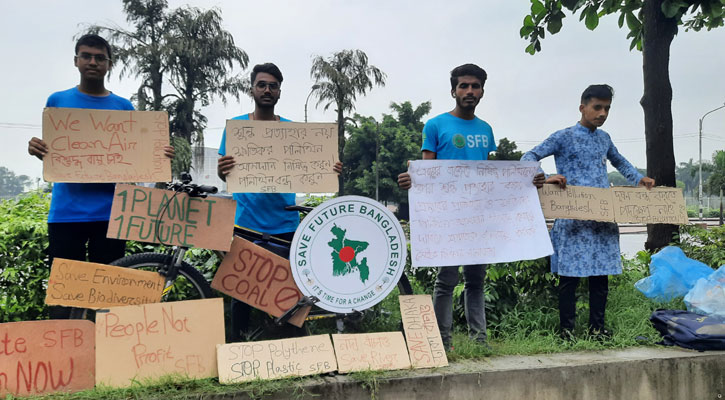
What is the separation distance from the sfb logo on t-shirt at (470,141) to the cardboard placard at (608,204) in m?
0.56

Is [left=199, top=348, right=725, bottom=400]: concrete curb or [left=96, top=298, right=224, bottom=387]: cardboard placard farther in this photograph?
[left=199, top=348, right=725, bottom=400]: concrete curb

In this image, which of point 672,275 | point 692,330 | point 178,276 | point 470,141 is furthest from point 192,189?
point 672,275

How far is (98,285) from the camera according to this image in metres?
2.77

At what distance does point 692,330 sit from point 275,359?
2.78 m

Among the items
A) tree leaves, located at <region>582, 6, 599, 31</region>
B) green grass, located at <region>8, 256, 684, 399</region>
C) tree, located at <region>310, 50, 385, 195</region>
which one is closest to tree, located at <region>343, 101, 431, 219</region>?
tree, located at <region>310, 50, 385, 195</region>

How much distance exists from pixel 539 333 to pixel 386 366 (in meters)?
1.56

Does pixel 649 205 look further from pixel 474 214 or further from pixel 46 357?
pixel 46 357

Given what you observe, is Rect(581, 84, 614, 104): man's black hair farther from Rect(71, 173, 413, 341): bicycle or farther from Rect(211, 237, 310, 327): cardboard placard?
Rect(211, 237, 310, 327): cardboard placard

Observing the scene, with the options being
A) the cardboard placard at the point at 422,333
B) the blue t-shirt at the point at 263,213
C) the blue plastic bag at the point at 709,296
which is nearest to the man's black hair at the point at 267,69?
the blue t-shirt at the point at 263,213

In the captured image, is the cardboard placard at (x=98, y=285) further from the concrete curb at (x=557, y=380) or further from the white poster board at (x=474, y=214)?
the white poster board at (x=474, y=214)

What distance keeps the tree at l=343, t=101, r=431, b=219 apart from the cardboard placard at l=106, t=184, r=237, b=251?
3691 centimetres

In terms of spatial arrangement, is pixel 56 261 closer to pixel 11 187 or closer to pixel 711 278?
pixel 711 278

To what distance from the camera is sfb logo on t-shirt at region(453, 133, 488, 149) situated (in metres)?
3.34

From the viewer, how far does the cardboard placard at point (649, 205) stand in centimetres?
363
